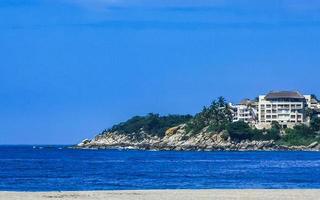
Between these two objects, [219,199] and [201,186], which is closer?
[219,199]

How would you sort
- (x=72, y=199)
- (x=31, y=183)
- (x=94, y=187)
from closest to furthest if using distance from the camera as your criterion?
(x=72, y=199) → (x=94, y=187) → (x=31, y=183)

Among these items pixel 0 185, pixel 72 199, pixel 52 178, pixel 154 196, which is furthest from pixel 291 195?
pixel 52 178

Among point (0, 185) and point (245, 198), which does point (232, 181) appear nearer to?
point (0, 185)

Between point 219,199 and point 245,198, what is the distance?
1304 mm

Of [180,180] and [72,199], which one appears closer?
[72,199]

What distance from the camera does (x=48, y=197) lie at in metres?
47.3

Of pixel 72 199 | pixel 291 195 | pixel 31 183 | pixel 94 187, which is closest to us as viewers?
pixel 72 199

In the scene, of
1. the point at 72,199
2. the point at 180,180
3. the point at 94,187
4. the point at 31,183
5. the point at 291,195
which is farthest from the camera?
the point at 180,180

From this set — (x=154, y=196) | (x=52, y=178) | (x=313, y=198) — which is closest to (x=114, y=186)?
(x=52, y=178)

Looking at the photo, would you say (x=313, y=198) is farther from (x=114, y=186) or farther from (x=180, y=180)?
(x=180, y=180)

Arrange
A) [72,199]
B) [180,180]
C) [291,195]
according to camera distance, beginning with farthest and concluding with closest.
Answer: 1. [180,180]
2. [291,195]
3. [72,199]

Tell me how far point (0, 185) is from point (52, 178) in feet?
41.2

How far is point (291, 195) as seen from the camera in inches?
1919

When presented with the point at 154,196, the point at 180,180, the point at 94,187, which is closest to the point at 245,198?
the point at 154,196
